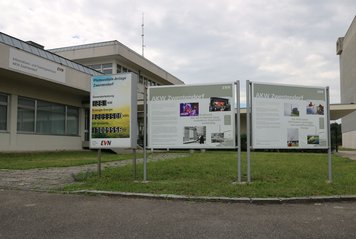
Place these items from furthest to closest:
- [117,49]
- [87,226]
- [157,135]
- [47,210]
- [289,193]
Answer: [117,49]
[157,135]
[289,193]
[47,210]
[87,226]

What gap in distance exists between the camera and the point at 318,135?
429 inches

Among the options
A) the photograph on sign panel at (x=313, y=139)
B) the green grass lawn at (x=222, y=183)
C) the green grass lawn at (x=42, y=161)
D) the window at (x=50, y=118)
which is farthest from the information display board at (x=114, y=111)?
the window at (x=50, y=118)

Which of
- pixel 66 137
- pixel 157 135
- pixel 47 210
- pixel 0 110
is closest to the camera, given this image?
pixel 47 210

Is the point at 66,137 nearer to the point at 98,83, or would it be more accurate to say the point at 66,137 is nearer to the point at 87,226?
the point at 98,83

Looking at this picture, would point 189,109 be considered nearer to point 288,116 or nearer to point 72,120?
point 288,116

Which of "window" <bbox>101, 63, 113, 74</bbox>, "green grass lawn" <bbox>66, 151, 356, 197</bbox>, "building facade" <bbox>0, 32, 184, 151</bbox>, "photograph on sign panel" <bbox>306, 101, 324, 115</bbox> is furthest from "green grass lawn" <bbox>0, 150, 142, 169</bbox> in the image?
"window" <bbox>101, 63, 113, 74</bbox>

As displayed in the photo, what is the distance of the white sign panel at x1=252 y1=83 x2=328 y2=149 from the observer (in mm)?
10539

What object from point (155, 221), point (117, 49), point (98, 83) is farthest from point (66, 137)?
point (155, 221)

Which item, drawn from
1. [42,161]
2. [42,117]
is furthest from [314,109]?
[42,117]

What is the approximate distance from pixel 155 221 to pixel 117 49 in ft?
112

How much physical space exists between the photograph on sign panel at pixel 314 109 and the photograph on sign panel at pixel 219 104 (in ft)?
7.10

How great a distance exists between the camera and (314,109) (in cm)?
1100

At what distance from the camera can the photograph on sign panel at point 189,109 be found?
10.7m

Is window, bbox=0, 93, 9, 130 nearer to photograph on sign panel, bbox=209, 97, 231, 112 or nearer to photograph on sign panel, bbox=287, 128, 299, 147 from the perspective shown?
photograph on sign panel, bbox=209, 97, 231, 112
